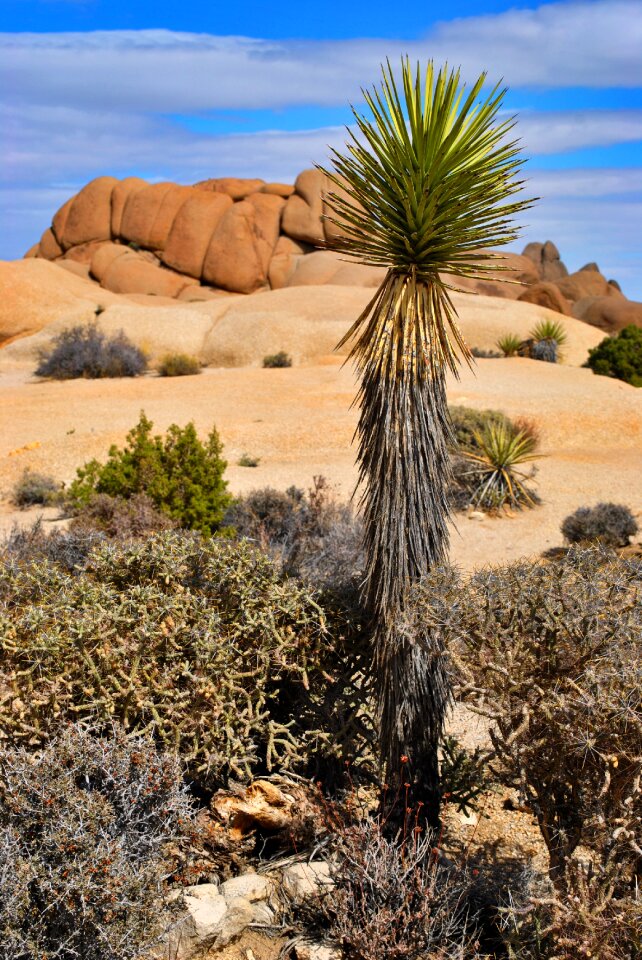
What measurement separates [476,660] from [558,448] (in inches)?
543

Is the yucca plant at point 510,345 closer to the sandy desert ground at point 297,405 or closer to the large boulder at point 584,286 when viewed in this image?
the sandy desert ground at point 297,405

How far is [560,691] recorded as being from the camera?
4.14 metres

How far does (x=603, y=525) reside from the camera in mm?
11703

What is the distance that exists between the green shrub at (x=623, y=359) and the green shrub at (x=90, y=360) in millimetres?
13745

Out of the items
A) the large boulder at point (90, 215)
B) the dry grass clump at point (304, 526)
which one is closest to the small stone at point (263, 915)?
the dry grass clump at point (304, 526)

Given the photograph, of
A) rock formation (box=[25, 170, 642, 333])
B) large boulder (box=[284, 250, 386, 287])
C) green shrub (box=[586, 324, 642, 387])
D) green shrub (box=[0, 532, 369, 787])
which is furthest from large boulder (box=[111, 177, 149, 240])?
green shrub (box=[0, 532, 369, 787])

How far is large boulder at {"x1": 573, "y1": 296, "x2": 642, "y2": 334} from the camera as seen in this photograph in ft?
144

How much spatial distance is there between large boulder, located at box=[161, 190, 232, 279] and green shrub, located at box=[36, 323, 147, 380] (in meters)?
18.5

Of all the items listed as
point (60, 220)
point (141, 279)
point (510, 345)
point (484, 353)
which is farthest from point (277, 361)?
point (60, 220)

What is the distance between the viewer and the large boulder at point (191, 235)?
144ft

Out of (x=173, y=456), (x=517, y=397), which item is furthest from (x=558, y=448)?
(x=173, y=456)

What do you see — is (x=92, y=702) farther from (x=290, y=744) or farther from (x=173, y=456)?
(x=173, y=456)

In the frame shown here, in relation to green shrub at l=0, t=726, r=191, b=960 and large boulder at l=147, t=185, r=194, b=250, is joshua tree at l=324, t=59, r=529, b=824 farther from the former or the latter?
large boulder at l=147, t=185, r=194, b=250

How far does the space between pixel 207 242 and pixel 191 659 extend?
4135cm
